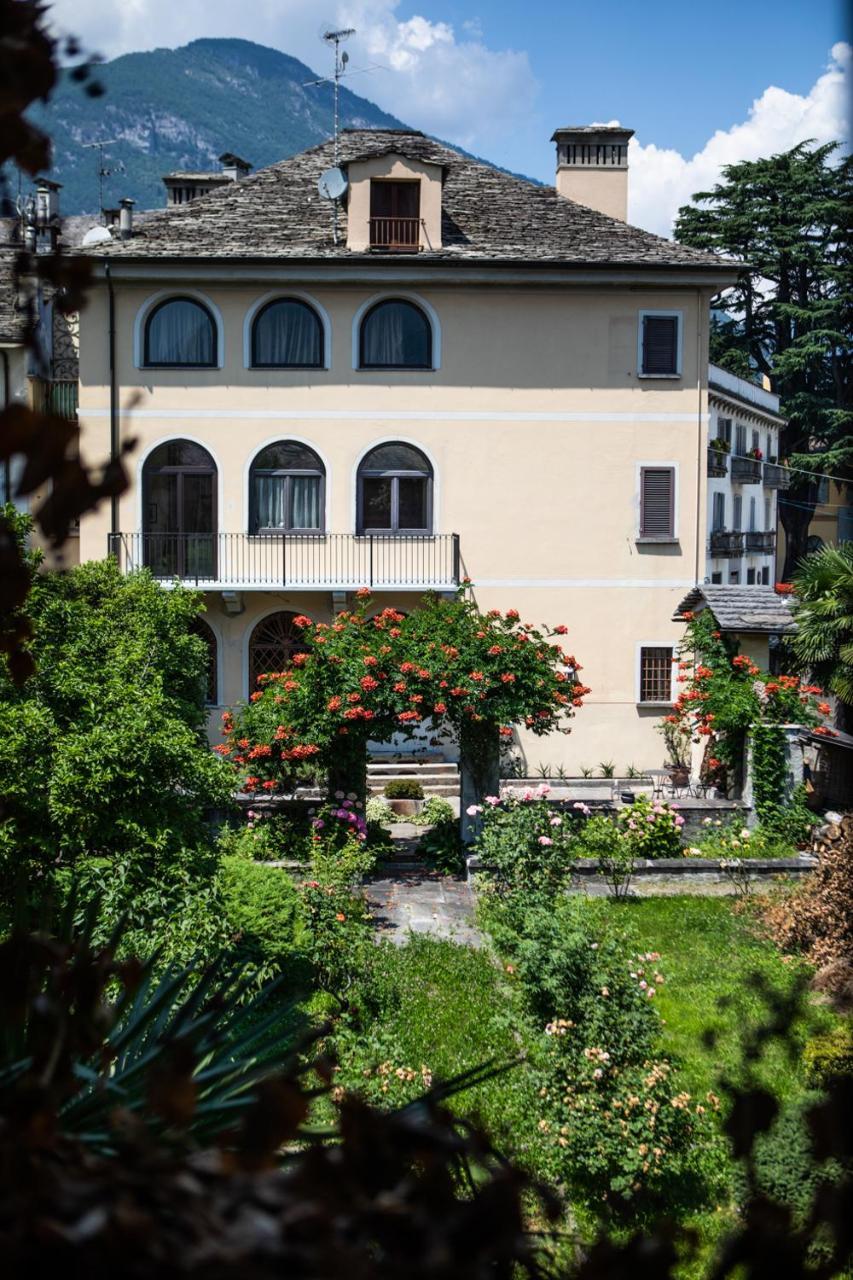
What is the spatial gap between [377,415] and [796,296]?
2844cm

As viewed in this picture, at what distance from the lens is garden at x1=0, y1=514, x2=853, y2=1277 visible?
6.56 feet

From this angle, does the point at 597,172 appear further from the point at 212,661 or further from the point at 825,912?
the point at 825,912

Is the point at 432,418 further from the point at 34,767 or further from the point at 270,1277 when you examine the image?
the point at 270,1277

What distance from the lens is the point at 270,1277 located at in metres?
1.40

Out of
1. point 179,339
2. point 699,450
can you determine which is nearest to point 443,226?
point 179,339

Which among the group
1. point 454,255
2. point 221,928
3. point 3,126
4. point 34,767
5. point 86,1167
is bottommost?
point 221,928

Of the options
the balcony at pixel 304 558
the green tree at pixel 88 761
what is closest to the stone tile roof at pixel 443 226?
the balcony at pixel 304 558

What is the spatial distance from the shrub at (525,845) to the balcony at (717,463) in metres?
21.0

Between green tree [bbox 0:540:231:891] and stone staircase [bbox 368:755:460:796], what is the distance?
1150 cm

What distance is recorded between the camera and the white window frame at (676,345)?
2440cm

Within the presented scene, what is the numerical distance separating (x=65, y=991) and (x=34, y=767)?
7.67 metres

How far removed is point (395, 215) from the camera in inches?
945

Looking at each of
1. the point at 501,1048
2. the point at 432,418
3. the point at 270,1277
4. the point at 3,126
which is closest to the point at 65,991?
the point at 270,1277

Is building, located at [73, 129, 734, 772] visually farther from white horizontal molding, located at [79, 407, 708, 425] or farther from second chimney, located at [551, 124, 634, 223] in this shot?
second chimney, located at [551, 124, 634, 223]
